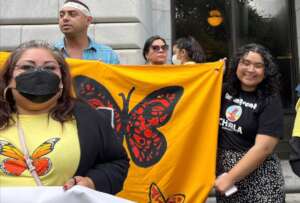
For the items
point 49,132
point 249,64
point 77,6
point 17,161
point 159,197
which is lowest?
point 159,197

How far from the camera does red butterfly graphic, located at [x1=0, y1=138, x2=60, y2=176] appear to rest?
2.07 meters

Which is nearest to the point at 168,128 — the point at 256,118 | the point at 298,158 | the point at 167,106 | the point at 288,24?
the point at 167,106

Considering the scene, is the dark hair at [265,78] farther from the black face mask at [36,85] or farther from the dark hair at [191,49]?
the black face mask at [36,85]

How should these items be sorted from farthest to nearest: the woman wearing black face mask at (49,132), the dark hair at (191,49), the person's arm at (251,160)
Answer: the dark hair at (191,49) < the person's arm at (251,160) < the woman wearing black face mask at (49,132)

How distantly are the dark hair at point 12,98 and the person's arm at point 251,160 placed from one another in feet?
4.29

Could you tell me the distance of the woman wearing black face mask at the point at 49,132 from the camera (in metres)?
2.08

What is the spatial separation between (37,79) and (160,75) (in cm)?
168

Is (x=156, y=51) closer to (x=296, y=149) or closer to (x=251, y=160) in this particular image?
(x=251, y=160)

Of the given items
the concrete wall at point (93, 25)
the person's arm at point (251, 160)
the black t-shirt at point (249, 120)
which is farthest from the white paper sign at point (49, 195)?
the concrete wall at point (93, 25)

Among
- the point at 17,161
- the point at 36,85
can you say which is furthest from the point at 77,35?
the point at 17,161

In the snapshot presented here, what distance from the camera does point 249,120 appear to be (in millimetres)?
3066

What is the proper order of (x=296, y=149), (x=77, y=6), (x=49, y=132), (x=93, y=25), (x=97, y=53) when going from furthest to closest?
1. (x=93, y=25)
2. (x=97, y=53)
3. (x=77, y=6)
4. (x=296, y=149)
5. (x=49, y=132)

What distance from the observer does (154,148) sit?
3471mm

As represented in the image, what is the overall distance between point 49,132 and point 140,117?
146cm
